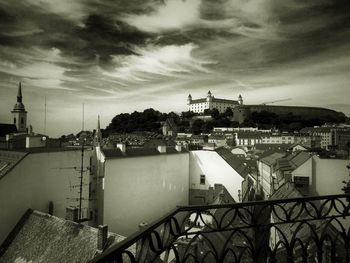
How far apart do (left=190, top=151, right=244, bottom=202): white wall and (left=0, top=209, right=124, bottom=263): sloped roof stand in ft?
39.3

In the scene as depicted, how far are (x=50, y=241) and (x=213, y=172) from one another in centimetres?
1291

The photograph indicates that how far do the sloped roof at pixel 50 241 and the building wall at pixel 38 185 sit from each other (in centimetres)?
61

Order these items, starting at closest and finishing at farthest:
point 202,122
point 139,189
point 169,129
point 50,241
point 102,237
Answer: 1. point 102,237
2. point 50,241
3. point 139,189
4. point 169,129
5. point 202,122

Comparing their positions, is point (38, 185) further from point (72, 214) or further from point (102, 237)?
point (102, 237)

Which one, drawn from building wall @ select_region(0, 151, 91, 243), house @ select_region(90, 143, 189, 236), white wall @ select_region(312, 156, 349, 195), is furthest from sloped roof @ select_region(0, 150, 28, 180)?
white wall @ select_region(312, 156, 349, 195)

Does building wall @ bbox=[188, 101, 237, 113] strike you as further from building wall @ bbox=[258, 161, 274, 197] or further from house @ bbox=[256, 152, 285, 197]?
house @ bbox=[256, 152, 285, 197]

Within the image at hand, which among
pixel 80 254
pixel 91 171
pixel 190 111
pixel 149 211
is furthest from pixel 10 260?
pixel 190 111

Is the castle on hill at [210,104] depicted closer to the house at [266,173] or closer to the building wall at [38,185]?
the house at [266,173]

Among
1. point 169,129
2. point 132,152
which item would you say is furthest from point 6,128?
point 169,129

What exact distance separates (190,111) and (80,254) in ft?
322

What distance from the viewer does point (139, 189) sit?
15.8 meters

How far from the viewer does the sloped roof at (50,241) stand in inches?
320

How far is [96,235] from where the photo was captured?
27.5 ft

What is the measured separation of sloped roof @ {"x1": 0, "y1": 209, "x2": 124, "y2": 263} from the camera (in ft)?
26.7
